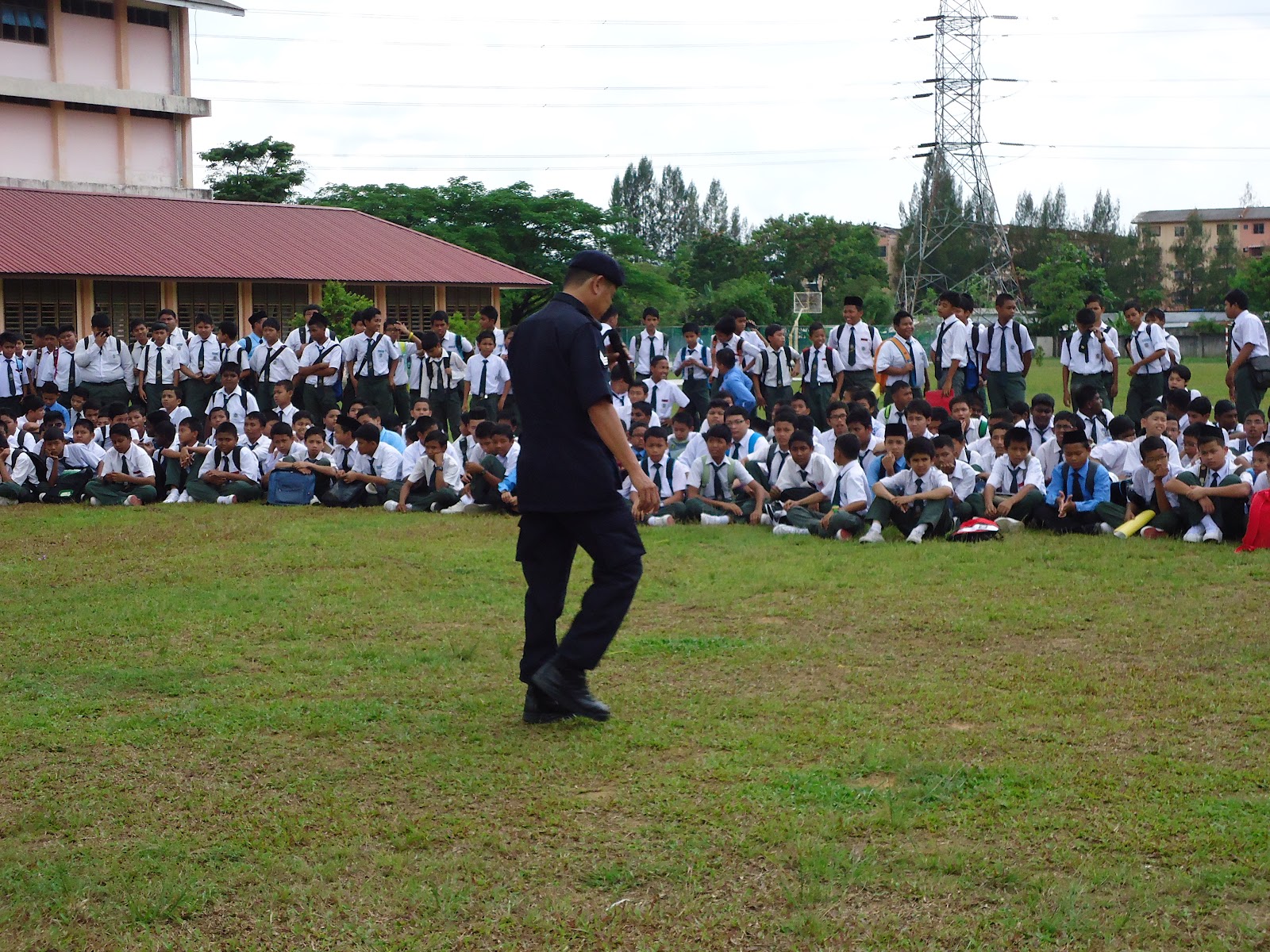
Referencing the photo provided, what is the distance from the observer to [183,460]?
14.0 meters

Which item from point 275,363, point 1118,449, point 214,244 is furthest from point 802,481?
point 214,244

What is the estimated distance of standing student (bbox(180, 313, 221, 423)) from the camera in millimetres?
16000

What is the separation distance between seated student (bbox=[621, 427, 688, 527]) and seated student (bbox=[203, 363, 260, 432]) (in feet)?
17.9

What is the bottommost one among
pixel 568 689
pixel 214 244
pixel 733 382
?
pixel 568 689

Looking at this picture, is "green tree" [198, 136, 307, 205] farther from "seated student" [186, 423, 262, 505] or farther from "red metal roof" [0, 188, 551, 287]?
"seated student" [186, 423, 262, 505]

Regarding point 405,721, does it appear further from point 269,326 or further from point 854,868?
point 269,326

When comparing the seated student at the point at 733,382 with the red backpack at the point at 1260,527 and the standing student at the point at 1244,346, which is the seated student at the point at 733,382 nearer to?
the standing student at the point at 1244,346

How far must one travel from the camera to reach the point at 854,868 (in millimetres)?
4023

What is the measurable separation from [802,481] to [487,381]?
17.0 feet

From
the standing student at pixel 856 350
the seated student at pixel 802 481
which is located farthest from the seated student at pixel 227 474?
the standing student at pixel 856 350

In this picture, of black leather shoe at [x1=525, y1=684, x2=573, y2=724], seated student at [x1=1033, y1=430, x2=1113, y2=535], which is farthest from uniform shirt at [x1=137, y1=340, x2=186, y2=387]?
black leather shoe at [x1=525, y1=684, x2=573, y2=724]

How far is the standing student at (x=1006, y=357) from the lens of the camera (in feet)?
45.5

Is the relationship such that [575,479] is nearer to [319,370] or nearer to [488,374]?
[488,374]

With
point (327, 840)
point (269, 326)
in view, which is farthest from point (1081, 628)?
point (269, 326)
